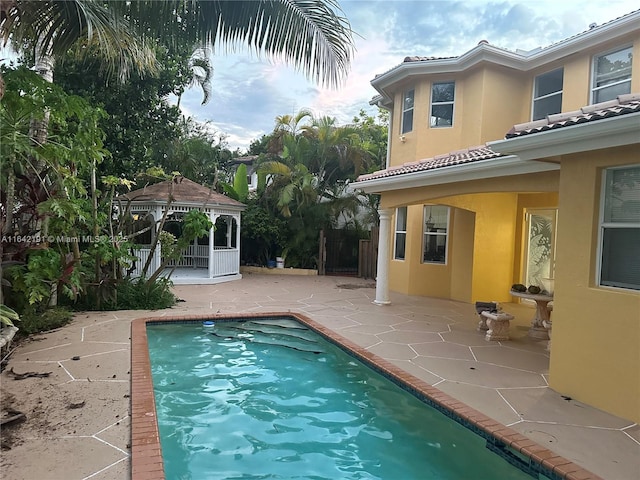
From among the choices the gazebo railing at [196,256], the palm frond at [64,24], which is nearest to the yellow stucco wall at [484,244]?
the palm frond at [64,24]

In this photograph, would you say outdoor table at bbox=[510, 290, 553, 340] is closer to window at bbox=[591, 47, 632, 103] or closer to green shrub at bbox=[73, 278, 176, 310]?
window at bbox=[591, 47, 632, 103]

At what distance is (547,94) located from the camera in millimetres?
13055

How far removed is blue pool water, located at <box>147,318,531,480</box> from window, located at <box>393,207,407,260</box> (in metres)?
7.57

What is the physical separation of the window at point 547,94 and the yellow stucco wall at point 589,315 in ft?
27.6

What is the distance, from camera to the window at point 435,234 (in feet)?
46.2

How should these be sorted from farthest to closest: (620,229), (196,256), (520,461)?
(196,256) < (620,229) < (520,461)

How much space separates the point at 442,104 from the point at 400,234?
4.65 metres

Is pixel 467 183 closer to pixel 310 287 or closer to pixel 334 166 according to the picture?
pixel 310 287

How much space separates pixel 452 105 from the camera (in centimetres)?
1404

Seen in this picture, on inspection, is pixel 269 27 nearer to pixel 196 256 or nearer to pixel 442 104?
pixel 442 104

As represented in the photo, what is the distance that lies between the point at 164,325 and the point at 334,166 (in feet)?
43.5

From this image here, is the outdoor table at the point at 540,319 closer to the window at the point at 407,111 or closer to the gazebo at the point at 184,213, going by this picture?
the window at the point at 407,111

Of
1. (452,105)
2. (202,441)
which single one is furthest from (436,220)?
(202,441)

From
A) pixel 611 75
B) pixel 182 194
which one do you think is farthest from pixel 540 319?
pixel 182 194
